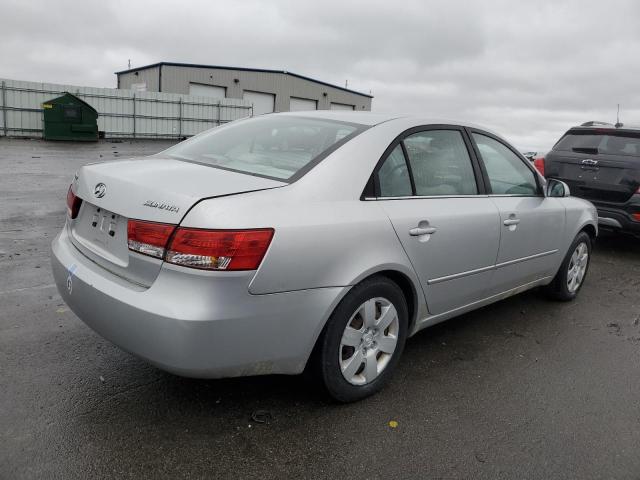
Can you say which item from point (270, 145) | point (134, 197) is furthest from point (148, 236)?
point (270, 145)

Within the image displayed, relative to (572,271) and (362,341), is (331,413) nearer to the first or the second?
(362,341)

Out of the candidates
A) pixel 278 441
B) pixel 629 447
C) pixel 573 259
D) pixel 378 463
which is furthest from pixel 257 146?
pixel 573 259

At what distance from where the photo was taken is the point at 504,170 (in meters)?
4.10

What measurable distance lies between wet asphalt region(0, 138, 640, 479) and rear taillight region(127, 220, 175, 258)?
88 cm

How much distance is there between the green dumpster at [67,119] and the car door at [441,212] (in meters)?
22.4

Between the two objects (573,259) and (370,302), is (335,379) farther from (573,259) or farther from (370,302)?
(573,259)

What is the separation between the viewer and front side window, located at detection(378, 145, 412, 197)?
3029 millimetres

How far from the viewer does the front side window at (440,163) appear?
10.9 ft

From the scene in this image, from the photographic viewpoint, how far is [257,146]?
3.28 m

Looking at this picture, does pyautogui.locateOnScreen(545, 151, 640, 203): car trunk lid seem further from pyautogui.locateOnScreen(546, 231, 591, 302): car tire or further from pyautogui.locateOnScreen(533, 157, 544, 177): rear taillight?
pyautogui.locateOnScreen(546, 231, 591, 302): car tire

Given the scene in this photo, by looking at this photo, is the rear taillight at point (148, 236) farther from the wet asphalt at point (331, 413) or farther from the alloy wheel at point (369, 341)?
the alloy wheel at point (369, 341)

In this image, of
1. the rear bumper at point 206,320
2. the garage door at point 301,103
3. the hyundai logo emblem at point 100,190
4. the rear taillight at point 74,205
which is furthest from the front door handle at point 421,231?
the garage door at point 301,103

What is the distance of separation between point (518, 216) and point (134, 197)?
8.74ft

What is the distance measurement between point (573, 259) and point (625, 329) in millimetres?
769
